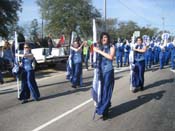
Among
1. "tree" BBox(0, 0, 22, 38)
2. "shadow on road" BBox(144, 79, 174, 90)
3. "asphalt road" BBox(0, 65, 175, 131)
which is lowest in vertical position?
"asphalt road" BBox(0, 65, 175, 131)

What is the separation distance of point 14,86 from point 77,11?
36.7 m

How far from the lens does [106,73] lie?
8477 mm

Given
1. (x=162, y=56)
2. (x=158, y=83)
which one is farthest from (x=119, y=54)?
(x=158, y=83)

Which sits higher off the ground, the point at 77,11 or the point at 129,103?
the point at 77,11

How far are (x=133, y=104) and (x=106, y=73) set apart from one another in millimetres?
1959

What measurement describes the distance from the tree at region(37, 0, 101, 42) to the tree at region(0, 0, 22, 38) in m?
16.6

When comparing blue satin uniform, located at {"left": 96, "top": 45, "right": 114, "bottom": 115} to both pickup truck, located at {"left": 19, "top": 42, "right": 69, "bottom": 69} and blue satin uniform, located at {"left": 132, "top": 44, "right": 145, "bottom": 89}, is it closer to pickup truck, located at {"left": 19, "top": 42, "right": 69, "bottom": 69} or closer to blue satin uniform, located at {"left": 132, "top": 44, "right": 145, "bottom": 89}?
blue satin uniform, located at {"left": 132, "top": 44, "right": 145, "bottom": 89}

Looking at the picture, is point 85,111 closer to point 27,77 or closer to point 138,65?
point 27,77

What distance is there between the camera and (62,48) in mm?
23219

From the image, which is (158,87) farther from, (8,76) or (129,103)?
(8,76)

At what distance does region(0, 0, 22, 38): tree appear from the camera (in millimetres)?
32188

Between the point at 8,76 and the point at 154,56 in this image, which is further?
the point at 154,56

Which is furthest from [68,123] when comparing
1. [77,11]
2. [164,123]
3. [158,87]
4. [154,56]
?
[77,11]

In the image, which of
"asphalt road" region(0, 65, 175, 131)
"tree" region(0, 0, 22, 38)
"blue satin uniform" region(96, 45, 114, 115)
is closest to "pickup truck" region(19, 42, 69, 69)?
"asphalt road" region(0, 65, 175, 131)
